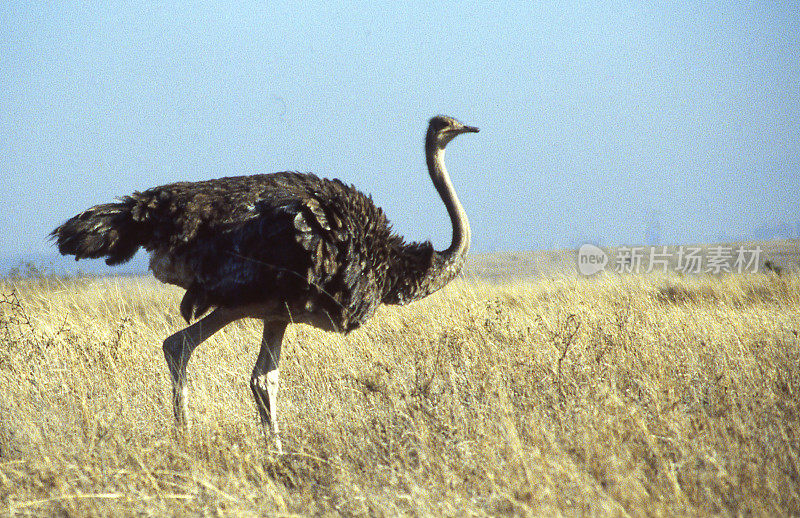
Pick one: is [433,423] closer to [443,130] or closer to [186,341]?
[186,341]

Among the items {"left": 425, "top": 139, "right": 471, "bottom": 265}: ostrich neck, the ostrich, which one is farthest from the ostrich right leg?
{"left": 425, "top": 139, "right": 471, "bottom": 265}: ostrich neck

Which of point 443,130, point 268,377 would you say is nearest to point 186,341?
point 268,377

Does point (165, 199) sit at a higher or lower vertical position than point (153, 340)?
higher

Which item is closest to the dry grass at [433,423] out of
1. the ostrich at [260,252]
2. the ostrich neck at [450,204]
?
the ostrich at [260,252]

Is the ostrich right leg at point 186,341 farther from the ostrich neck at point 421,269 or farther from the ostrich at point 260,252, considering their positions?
the ostrich neck at point 421,269

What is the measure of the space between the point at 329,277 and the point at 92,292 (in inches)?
289

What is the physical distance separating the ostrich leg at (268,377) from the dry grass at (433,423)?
0.41 feet

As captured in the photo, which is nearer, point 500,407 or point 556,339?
point 500,407

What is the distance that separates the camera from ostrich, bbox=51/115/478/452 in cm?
457

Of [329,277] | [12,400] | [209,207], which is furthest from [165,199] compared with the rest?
[12,400]

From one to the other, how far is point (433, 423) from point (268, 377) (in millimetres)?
1157

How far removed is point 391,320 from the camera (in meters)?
7.36

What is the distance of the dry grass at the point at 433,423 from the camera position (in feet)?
10.7

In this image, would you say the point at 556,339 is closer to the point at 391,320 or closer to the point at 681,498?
the point at 391,320
